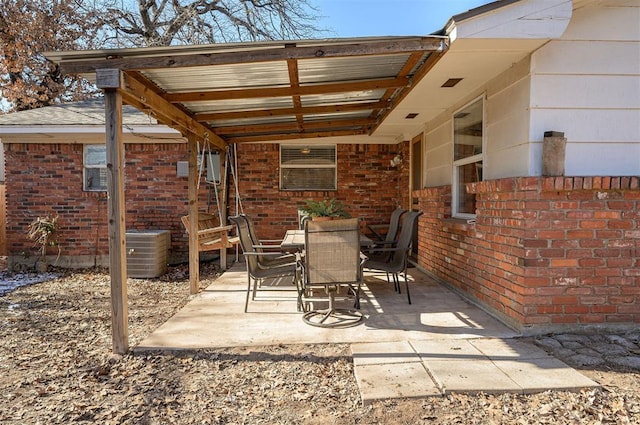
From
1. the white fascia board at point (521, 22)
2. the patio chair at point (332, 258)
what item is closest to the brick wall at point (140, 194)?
the patio chair at point (332, 258)

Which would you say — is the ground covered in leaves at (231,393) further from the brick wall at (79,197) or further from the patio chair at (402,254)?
the brick wall at (79,197)

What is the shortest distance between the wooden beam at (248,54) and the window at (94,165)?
14.8 ft

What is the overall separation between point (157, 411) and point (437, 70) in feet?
10.8

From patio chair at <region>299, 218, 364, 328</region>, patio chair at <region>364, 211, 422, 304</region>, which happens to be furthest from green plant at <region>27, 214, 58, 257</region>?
patio chair at <region>364, 211, 422, 304</region>

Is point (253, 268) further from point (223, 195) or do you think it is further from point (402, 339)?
point (223, 195)

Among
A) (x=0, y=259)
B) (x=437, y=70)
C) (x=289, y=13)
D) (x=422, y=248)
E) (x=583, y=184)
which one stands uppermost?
(x=289, y=13)

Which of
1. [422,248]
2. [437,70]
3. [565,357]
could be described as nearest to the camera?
[565,357]

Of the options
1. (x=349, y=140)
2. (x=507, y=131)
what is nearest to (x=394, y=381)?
(x=507, y=131)

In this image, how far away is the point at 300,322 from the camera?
3.60 metres

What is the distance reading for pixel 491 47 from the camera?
2.97 m

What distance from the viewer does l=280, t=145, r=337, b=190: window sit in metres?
7.21

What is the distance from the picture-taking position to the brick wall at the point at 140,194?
22.7 ft

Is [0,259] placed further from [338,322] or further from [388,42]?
[388,42]

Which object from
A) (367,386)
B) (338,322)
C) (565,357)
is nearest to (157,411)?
(367,386)
